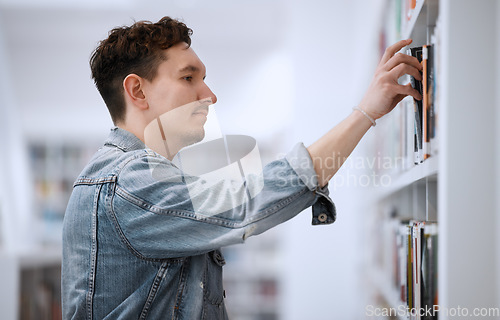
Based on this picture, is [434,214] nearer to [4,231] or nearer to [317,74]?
[317,74]

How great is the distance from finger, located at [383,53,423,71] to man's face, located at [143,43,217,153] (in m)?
0.31

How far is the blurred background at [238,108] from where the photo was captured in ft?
8.23

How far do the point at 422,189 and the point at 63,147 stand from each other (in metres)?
4.04

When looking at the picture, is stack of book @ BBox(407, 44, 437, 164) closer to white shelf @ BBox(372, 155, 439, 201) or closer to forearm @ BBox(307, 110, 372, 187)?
white shelf @ BBox(372, 155, 439, 201)

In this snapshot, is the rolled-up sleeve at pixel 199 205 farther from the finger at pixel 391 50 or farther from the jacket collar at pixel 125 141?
the finger at pixel 391 50

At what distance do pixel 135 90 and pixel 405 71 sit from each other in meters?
0.44

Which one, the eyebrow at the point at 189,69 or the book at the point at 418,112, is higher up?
the eyebrow at the point at 189,69

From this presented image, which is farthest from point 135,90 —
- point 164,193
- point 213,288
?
point 213,288

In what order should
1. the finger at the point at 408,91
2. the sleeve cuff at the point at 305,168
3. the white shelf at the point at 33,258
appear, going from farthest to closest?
the white shelf at the point at 33,258 < the finger at the point at 408,91 < the sleeve cuff at the point at 305,168

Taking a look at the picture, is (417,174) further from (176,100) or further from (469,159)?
(176,100)

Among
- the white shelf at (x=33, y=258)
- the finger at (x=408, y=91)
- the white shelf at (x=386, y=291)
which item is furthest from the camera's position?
the white shelf at (x=33, y=258)

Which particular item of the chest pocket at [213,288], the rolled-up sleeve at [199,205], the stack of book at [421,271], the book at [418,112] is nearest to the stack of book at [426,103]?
the book at [418,112]

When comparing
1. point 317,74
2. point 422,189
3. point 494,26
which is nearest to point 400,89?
point 494,26

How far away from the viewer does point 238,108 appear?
148cm
